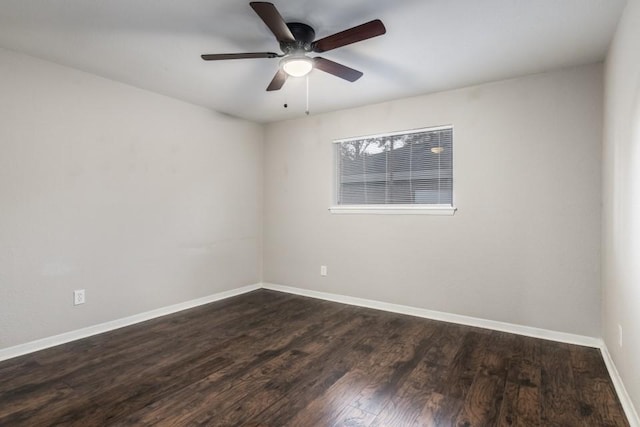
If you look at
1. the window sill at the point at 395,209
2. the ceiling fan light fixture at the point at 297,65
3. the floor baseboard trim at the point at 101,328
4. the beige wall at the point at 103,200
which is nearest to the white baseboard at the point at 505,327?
the window sill at the point at 395,209

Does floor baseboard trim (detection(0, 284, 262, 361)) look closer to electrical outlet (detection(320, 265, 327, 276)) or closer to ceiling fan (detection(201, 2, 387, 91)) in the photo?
electrical outlet (detection(320, 265, 327, 276))

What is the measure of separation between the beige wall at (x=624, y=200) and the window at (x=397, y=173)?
1253 mm

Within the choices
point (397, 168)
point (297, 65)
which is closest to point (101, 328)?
point (297, 65)

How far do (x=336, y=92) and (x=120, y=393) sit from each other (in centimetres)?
309

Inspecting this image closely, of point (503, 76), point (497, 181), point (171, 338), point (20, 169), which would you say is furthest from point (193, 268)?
point (503, 76)

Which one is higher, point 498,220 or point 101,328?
point 498,220

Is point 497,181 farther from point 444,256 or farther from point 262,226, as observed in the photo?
point 262,226

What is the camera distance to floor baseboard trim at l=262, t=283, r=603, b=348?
2.79m

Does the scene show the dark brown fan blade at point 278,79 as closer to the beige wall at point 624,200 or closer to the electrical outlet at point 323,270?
the beige wall at point 624,200

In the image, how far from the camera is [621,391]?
6.48 ft

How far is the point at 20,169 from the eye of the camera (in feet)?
8.45

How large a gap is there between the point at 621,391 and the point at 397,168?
254 centimetres

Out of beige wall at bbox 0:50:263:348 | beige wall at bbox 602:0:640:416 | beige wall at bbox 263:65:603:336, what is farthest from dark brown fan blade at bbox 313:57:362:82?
beige wall at bbox 0:50:263:348

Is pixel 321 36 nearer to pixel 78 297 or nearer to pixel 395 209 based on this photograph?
pixel 395 209
